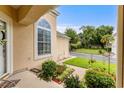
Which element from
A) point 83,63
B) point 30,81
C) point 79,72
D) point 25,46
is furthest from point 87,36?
point 25,46

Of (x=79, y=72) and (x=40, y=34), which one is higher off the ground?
(x=40, y=34)

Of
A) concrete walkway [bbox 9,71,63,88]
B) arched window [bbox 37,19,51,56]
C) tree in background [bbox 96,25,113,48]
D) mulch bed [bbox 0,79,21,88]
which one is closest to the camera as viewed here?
mulch bed [bbox 0,79,21,88]

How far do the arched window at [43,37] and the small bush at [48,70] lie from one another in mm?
496

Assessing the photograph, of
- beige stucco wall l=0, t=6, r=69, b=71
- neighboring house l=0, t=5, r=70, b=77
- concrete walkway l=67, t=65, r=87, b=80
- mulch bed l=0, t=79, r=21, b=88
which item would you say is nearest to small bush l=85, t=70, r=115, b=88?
concrete walkway l=67, t=65, r=87, b=80

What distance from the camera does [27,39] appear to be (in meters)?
4.36

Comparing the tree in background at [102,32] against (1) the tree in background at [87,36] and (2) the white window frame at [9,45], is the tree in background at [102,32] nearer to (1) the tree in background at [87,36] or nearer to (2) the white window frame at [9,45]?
(1) the tree in background at [87,36]

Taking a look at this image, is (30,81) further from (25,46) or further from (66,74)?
(25,46)

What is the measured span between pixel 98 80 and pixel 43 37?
2289mm

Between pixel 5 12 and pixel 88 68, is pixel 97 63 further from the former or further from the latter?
pixel 5 12

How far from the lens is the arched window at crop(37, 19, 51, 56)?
469cm

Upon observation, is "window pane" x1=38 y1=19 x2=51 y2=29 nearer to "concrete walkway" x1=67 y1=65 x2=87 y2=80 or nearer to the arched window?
the arched window

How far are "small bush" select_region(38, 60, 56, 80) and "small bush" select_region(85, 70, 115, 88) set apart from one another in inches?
38.7
